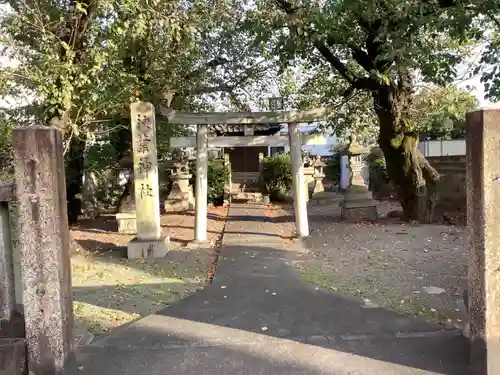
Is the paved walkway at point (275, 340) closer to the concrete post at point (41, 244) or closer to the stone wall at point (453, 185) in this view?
the concrete post at point (41, 244)

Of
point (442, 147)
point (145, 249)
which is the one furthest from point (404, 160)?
point (442, 147)

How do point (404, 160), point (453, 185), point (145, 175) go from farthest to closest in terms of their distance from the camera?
1. point (453, 185)
2. point (404, 160)
3. point (145, 175)

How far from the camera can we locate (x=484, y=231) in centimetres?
304

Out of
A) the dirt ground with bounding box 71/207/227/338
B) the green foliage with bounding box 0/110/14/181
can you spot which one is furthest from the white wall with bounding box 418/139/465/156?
the green foliage with bounding box 0/110/14/181

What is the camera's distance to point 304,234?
31.6 ft

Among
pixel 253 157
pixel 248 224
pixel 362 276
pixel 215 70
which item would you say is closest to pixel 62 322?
pixel 362 276

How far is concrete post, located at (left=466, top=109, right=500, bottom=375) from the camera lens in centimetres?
298

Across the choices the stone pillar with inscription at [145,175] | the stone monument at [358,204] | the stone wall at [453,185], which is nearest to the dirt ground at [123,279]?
the stone pillar with inscription at [145,175]

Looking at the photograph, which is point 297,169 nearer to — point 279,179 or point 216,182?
point 216,182

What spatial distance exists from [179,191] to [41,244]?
13349mm

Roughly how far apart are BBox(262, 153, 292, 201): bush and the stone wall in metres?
6.93

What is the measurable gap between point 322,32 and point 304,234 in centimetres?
413

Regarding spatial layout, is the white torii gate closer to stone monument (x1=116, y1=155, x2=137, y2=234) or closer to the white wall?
stone monument (x1=116, y1=155, x2=137, y2=234)

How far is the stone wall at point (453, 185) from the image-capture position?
12720mm
